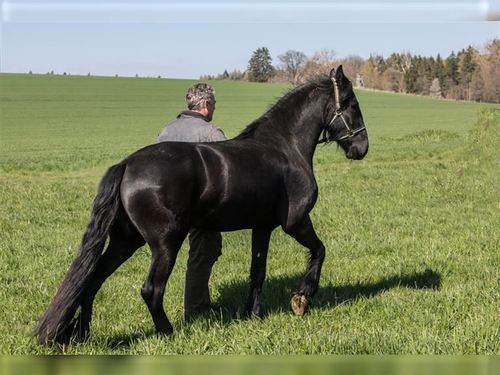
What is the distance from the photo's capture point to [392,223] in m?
10.3

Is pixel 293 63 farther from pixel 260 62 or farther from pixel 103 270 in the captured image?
pixel 103 270

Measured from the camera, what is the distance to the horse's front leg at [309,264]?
5508 mm

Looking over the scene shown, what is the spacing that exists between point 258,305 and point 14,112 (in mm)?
62115

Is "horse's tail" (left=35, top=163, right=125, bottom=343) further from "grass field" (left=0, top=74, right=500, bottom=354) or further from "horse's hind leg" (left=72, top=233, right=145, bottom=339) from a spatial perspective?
"grass field" (left=0, top=74, right=500, bottom=354)

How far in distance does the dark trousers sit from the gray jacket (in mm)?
988

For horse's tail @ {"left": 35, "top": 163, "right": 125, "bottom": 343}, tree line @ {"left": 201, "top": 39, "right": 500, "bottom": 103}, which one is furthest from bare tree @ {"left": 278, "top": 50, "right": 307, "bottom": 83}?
tree line @ {"left": 201, "top": 39, "right": 500, "bottom": 103}

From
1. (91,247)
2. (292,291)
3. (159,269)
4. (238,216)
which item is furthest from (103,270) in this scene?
(292,291)

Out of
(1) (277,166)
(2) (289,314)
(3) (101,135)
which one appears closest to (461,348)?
(2) (289,314)

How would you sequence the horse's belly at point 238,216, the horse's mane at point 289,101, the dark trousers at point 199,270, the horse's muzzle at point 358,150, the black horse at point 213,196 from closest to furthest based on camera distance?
the black horse at point 213,196 → the horse's belly at point 238,216 → the horse's mane at point 289,101 → the dark trousers at point 199,270 → the horse's muzzle at point 358,150

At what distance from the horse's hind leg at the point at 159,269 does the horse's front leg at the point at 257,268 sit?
1.03m

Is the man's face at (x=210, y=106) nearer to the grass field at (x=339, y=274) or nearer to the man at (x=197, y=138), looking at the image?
the man at (x=197, y=138)

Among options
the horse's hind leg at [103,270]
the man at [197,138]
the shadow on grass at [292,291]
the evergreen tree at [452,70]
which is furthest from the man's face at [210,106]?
the evergreen tree at [452,70]

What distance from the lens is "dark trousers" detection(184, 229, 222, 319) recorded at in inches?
233

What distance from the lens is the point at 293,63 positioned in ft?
21.2
